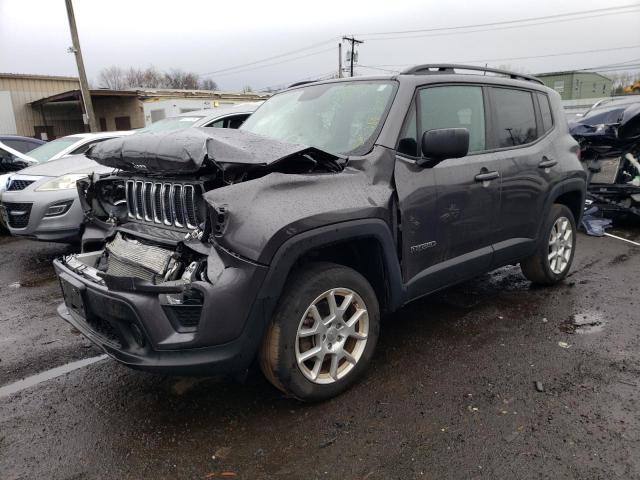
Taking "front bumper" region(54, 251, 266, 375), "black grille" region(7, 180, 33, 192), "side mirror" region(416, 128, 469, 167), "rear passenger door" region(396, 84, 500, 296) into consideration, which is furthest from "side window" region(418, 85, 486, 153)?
"black grille" region(7, 180, 33, 192)

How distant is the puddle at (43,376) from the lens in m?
3.35

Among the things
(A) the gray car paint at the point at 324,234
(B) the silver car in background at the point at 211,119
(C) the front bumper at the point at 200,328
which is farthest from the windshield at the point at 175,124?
(C) the front bumper at the point at 200,328

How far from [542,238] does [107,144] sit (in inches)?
147

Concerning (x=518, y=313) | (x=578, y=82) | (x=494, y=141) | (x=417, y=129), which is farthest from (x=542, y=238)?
(x=578, y=82)

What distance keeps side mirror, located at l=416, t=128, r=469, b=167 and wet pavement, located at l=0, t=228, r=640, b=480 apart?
4.78ft

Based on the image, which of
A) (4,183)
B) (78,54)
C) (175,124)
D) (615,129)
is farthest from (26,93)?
(615,129)

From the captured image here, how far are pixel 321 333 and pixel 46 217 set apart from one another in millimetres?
4832

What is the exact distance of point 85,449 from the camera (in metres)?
2.66

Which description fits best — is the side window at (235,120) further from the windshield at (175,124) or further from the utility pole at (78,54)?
the utility pole at (78,54)

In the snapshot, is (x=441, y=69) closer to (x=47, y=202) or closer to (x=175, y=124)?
(x=175, y=124)

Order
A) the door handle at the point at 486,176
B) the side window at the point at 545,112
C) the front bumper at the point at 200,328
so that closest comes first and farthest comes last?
the front bumper at the point at 200,328, the door handle at the point at 486,176, the side window at the point at 545,112

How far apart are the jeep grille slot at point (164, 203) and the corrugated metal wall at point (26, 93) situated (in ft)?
86.8

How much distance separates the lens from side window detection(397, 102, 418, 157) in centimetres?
326

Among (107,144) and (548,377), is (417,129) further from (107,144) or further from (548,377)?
(107,144)
